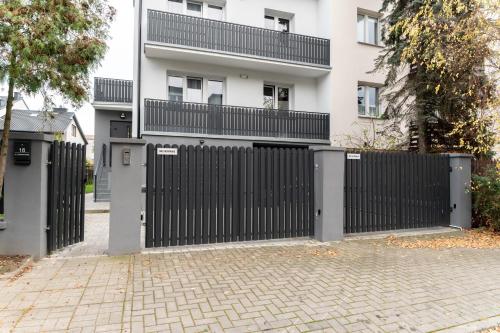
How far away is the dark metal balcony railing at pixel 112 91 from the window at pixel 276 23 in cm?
862

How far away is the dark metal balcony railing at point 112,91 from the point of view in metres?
17.7

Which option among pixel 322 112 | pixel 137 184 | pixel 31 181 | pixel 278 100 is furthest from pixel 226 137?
pixel 31 181

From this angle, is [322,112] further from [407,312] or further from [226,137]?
[407,312]

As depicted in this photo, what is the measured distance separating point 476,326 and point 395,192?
190 inches

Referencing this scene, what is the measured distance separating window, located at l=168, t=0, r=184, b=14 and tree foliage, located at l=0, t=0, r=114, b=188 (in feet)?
25.4

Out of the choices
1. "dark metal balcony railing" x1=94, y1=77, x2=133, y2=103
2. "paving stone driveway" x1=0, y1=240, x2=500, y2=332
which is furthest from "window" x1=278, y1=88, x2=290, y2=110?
"paving stone driveway" x1=0, y1=240, x2=500, y2=332

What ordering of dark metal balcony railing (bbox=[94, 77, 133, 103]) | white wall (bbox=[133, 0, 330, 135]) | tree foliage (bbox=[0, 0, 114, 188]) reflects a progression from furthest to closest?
dark metal balcony railing (bbox=[94, 77, 133, 103]) → white wall (bbox=[133, 0, 330, 135]) → tree foliage (bbox=[0, 0, 114, 188])

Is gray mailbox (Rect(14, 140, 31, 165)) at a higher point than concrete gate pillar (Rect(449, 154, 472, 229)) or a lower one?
higher

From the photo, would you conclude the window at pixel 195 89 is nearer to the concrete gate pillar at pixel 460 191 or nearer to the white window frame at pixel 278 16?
the white window frame at pixel 278 16

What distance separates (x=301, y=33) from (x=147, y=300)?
13.5 m

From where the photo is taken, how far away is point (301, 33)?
14.5 m

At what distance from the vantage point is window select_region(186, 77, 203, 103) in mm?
12914

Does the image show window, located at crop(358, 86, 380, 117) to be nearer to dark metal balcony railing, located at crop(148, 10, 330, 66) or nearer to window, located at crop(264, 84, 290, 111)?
dark metal balcony railing, located at crop(148, 10, 330, 66)

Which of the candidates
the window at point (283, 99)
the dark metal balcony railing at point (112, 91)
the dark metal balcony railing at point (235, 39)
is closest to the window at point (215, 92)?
the dark metal balcony railing at point (235, 39)
